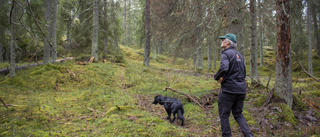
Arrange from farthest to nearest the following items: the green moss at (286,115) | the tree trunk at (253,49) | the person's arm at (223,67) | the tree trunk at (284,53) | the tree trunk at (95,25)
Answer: the tree trunk at (95,25) → the tree trunk at (253,49) → the tree trunk at (284,53) → the green moss at (286,115) → the person's arm at (223,67)

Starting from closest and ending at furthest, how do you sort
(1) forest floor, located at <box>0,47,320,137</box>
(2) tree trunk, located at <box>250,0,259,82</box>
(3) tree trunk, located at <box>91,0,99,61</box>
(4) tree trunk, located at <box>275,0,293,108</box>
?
(1) forest floor, located at <box>0,47,320,137</box> < (4) tree trunk, located at <box>275,0,293,108</box> < (2) tree trunk, located at <box>250,0,259,82</box> < (3) tree trunk, located at <box>91,0,99,61</box>

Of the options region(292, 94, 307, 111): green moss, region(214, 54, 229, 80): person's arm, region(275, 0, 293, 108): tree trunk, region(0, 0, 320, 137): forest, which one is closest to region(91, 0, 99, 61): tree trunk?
region(0, 0, 320, 137): forest

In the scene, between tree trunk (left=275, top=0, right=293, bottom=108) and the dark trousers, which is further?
tree trunk (left=275, top=0, right=293, bottom=108)

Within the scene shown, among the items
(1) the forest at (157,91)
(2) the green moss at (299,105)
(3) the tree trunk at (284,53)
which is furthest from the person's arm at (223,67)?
(2) the green moss at (299,105)

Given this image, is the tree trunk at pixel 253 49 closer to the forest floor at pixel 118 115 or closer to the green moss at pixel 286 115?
the forest floor at pixel 118 115

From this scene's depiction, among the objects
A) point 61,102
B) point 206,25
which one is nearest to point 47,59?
point 61,102

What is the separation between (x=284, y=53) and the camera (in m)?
4.36

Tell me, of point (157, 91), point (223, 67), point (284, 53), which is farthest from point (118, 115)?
point (284, 53)

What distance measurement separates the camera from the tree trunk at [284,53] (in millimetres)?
4336

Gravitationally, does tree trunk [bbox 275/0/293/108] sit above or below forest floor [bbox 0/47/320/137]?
above

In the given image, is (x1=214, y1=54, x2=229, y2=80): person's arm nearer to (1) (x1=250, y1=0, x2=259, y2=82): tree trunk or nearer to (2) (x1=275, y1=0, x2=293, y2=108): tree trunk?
(2) (x1=275, y1=0, x2=293, y2=108): tree trunk

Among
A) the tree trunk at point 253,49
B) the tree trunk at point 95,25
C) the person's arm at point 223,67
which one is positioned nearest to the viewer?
the person's arm at point 223,67

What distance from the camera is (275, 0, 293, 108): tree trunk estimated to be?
14.2 ft

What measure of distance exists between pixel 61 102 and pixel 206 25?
6265 millimetres
